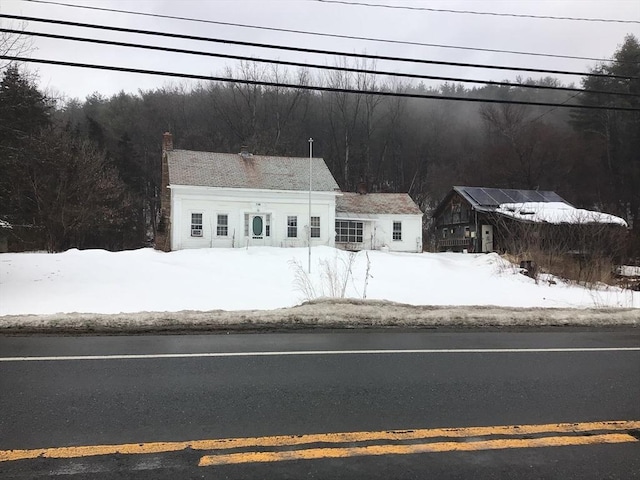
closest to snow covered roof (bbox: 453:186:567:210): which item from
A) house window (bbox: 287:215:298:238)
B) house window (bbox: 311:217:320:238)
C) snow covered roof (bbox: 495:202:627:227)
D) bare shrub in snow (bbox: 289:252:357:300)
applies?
snow covered roof (bbox: 495:202:627:227)

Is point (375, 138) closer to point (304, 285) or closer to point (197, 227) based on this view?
point (197, 227)

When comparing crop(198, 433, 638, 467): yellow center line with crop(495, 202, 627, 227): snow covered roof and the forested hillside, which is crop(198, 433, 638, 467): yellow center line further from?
the forested hillside

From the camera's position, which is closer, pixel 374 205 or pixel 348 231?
pixel 348 231

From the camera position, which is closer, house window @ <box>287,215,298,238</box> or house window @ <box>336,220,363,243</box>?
house window @ <box>287,215,298,238</box>

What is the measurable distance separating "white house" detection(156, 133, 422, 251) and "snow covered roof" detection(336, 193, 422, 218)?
208mm

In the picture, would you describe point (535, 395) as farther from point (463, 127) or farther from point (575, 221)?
point (463, 127)

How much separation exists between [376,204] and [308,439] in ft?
111

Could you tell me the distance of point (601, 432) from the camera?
4.21 m

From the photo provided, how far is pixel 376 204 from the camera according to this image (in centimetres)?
3716

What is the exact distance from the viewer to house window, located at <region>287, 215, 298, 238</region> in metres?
31.9

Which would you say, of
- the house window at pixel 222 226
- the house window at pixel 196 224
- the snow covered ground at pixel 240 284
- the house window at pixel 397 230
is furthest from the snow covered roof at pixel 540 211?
the house window at pixel 196 224

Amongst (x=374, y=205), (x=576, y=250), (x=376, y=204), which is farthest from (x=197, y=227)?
(x=576, y=250)

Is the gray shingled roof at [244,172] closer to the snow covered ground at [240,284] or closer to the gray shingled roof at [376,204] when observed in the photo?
the gray shingled roof at [376,204]

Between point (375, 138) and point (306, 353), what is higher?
point (375, 138)
